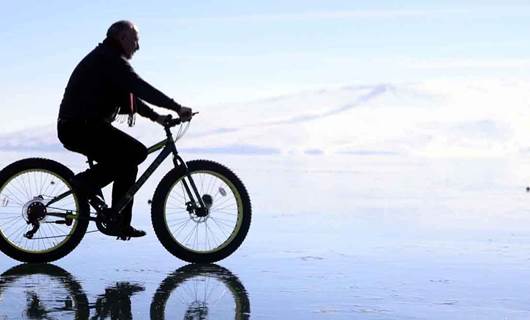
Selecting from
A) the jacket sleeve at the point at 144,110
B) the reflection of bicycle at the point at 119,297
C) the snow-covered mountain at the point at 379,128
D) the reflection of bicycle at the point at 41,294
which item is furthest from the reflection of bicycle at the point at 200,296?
the snow-covered mountain at the point at 379,128

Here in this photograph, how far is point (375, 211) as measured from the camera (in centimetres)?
1373

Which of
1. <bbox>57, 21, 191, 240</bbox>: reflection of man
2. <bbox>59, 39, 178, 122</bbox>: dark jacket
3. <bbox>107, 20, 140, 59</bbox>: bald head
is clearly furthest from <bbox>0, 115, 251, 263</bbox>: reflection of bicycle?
<bbox>107, 20, 140, 59</bbox>: bald head

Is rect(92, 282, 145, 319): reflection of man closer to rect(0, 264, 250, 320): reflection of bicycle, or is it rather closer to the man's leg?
rect(0, 264, 250, 320): reflection of bicycle

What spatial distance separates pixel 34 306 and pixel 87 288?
2.51 feet

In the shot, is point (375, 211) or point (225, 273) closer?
point (225, 273)

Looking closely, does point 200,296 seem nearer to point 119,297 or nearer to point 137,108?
point 119,297

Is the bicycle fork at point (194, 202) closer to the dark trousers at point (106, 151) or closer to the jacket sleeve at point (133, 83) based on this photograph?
the dark trousers at point (106, 151)

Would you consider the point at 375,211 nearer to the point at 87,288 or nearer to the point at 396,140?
the point at 87,288

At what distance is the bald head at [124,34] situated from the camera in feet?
25.1

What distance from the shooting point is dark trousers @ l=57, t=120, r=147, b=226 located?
7574 millimetres

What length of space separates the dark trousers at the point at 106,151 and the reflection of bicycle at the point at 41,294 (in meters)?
0.74

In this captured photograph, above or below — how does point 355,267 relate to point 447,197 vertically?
below

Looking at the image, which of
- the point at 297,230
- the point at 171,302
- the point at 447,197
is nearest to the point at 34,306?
the point at 171,302

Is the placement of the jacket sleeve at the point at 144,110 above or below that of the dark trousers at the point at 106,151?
above
